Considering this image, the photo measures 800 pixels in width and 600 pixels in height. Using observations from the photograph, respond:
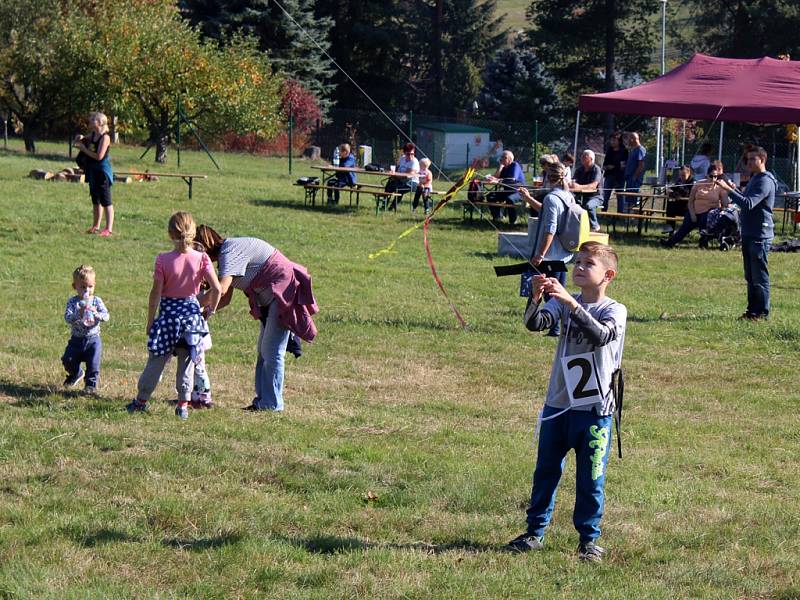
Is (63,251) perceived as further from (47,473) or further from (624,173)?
(624,173)

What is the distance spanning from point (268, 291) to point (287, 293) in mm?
137

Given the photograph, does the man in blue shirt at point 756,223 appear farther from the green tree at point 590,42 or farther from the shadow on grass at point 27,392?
the green tree at point 590,42

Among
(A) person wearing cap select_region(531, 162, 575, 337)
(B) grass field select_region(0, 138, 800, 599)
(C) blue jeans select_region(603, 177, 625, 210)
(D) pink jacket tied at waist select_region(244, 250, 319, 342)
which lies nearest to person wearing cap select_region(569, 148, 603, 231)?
(C) blue jeans select_region(603, 177, 625, 210)

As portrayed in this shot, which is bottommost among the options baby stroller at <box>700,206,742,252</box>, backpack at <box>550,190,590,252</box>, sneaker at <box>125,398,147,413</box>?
sneaker at <box>125,398,147,413</box>

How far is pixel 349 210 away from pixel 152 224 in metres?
4.98

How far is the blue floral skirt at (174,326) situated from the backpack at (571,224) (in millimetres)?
4315

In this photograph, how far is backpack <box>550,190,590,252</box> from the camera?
11078 mm

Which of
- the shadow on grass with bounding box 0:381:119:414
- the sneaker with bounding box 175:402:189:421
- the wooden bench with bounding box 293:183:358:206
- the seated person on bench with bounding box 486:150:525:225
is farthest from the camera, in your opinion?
the wooden bench with bounding box 293:183:358:206

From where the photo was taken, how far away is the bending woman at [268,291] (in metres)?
8.26

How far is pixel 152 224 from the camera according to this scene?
1891 centimetres

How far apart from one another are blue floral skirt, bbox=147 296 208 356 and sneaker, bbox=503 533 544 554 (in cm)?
312

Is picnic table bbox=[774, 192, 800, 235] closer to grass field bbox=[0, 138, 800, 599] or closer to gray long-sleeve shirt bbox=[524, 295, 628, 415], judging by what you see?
grass field bbox=[0, 138, 800, 599]

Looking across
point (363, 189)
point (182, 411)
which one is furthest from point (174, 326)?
point (363, 189)

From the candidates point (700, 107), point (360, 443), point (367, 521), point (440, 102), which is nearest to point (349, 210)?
point (700, 107)
